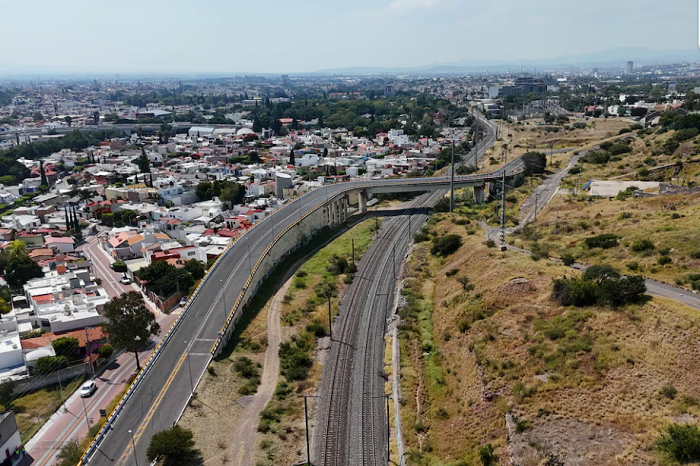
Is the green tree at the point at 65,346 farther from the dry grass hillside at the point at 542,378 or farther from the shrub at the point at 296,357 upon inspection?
the dry grass hillside at the point at 542,378

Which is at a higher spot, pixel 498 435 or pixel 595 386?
pixel 595 386

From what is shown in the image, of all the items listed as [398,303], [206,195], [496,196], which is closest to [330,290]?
[398,303]

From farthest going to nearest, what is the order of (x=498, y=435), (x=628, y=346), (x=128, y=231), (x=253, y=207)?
Result: 1. (x=253, y=207)
2. (x=128, y=231)
3. (x=628, y=346)
4. (x=498, y=435)

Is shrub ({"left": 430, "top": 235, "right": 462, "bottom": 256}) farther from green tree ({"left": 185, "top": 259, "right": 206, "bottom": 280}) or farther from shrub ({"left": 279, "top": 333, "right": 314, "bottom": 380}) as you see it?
green tree ({"left": 185, "top": 259, "right": 206, "bottom": 280})

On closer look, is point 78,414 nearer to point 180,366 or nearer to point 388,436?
point 180,366

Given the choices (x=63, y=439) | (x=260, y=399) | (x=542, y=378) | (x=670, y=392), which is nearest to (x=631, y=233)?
(x=542, y=378)

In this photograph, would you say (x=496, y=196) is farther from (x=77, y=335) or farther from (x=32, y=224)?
(x=32, y=224)

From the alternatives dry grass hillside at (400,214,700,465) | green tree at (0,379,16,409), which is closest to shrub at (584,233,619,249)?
dry grass hillside at (400,214,700,465)
